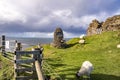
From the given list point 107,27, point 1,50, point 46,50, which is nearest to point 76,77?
point 1,50

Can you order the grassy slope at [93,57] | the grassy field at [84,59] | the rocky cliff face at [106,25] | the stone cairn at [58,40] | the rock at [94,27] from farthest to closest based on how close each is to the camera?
1. the rock at [94,27]
2. the rocky cliff face at [106,25]
3. the stone cairn at [58,40]
4. the grassy slope at [93,57]
5. the grassy field at [84,59]

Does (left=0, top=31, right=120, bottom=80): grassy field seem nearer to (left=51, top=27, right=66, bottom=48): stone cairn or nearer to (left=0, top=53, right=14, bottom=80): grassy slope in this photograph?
(left=0, top=53, right=14, bottom=80): grassy slope

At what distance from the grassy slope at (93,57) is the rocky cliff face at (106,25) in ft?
32.0

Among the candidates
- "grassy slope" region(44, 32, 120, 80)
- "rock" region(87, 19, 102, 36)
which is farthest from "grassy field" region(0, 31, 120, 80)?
"rock" region(87, 19, 102, 36)

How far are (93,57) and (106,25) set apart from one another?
2316 centimetres

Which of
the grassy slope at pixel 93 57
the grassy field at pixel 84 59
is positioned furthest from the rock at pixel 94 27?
the grassy field at pixel 84 59

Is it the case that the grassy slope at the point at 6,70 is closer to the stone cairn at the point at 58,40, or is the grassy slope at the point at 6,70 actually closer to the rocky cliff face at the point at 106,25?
the stone cairn at the point at 58,40

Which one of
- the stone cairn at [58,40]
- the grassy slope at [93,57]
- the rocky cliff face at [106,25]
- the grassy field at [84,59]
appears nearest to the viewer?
the grassy field at [84,59]

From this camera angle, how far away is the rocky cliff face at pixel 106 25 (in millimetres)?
61719

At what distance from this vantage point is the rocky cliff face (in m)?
61.7

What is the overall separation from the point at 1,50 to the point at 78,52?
1440 cm

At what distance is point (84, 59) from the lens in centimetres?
4106

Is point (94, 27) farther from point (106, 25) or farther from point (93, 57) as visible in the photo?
point (93, 57)

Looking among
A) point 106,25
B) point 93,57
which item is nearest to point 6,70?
point 93,57
